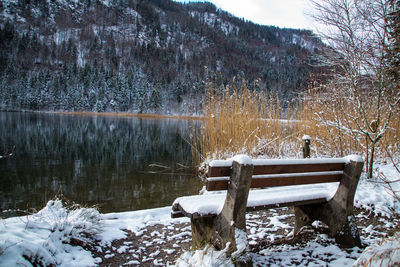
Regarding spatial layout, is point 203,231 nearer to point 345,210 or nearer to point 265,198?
point 265,198

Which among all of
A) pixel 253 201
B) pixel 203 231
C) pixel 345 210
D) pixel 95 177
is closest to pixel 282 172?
pixel 253 201

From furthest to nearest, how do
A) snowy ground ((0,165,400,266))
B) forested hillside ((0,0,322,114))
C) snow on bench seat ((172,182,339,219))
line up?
forested hillside ((0,0,322,114)) < snowy ground ((0,165,400,266)) < snow on bench seat ((172,182,339,219))

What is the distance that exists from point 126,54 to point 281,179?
90.3 meters

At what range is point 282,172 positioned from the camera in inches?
63.2

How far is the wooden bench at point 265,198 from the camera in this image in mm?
1411

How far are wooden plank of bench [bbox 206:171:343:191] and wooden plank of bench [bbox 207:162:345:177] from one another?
0.09 feet

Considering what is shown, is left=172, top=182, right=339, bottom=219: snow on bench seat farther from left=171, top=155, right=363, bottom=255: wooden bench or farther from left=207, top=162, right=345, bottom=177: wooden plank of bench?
left=207, top=162, right=345, bottom=177: wooden plank of bench

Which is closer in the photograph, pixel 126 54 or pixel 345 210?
pixel 345 210

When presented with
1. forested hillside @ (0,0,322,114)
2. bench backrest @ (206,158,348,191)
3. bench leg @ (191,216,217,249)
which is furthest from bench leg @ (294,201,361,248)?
forested hillside @ (0,0,322,114)

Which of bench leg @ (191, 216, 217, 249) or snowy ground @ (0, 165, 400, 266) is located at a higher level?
bench leg @ (191, 216, 217, 249)

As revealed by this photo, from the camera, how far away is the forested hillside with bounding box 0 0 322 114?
169 ft

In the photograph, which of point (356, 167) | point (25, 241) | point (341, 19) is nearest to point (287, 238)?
point (356, 167)

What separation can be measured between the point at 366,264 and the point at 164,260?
129 cm

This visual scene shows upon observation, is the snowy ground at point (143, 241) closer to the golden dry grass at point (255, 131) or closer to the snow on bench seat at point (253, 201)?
the snow on bench seat at point (253, 201)
